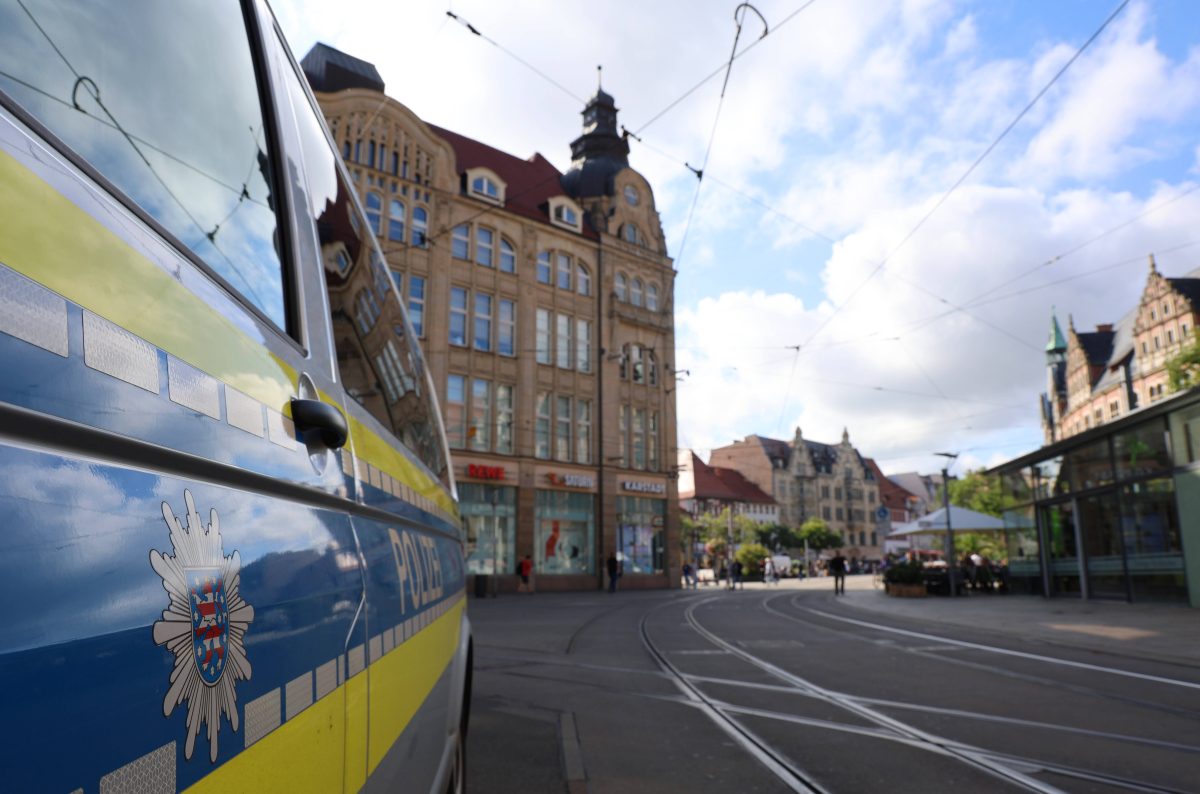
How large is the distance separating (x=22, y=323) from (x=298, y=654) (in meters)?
0.65

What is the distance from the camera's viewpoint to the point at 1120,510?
19.1m

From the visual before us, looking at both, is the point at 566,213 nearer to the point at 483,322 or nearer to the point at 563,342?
the point at 563,342

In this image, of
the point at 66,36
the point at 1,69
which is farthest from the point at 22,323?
the point at 66,36

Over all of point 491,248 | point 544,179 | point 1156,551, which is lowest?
point 1156,551

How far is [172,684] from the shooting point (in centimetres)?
86

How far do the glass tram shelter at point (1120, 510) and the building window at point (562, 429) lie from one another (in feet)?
58.1

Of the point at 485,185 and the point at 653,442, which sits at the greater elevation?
the point at 485,185

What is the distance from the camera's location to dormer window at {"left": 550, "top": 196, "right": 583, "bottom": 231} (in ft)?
124

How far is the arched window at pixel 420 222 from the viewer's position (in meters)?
31.6

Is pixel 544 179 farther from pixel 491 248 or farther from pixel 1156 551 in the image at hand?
pixel 1156 551

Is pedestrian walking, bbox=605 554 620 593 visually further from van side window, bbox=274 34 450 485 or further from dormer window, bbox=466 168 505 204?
van side window, bbox=274 34 450 485

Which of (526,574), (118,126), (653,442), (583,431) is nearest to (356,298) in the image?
(118,126)

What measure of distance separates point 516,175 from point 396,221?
31.5 ft

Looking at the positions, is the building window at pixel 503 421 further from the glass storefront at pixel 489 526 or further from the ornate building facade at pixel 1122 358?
the ornate building facade at pixel 1122 358
